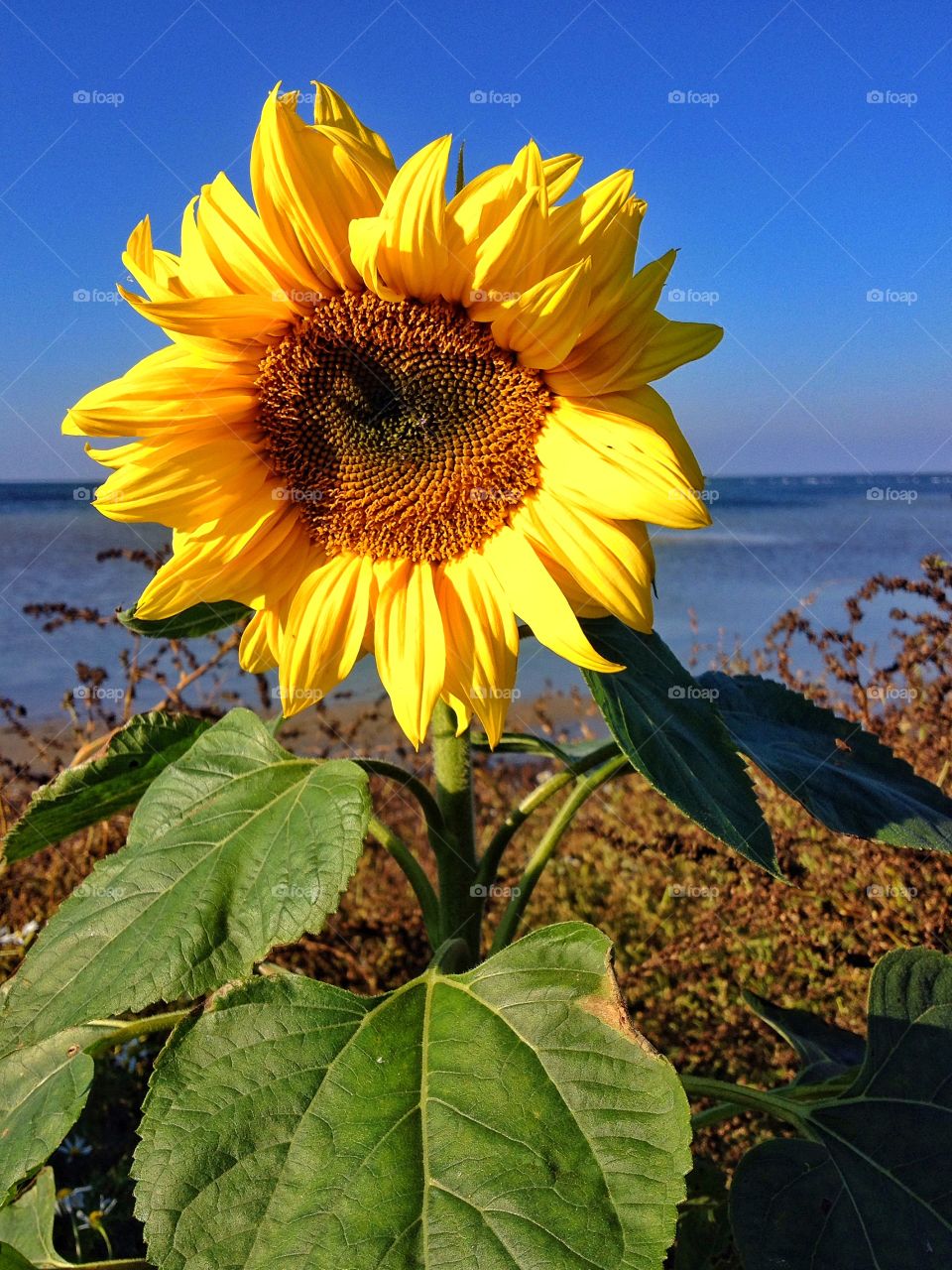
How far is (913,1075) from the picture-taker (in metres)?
1.44

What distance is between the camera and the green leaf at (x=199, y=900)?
3.96 ft

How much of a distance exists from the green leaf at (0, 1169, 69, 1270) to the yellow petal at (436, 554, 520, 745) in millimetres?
Result: 1119

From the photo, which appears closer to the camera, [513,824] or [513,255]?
[513,255]

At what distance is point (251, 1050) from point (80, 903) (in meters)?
0.35

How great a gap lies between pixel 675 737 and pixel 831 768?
1.55 feet

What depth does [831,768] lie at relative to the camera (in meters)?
1.68
